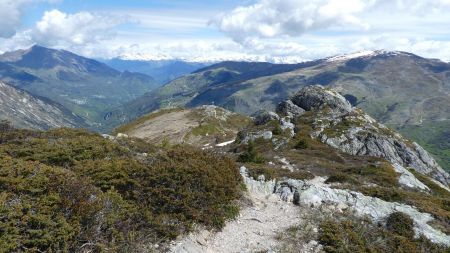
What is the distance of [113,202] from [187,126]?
113 meters

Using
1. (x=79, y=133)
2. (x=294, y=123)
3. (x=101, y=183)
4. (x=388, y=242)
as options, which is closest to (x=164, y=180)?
(x=101, y=183)

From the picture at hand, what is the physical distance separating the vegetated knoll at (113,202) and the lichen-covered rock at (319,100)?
229 feet

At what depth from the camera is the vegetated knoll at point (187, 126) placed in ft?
372

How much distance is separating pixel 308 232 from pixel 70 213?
11743 millimetres

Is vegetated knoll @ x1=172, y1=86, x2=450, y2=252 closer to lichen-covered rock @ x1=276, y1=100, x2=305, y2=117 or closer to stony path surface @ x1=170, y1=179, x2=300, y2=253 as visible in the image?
stony path surface @ x1=170, y1=179, x2=300, y2=253

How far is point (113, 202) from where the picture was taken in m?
17.3

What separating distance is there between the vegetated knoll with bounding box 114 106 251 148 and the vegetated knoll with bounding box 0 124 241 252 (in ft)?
235

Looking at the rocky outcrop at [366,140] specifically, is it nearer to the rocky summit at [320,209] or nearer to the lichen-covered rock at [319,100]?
the lichen-covered rock at [319,100]

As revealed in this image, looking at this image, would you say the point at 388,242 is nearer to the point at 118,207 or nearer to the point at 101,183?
the point at 118,207

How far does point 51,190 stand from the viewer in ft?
53.6

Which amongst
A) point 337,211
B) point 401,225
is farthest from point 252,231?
point 401,225

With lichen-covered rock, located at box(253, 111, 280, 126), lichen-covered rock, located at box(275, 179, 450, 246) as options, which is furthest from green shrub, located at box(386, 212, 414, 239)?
lichen-covered rock, located at box(253, 111, 280, 126)

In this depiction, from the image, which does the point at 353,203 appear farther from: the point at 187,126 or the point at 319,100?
the point at 187,126

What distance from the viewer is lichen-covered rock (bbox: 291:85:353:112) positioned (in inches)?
3588
